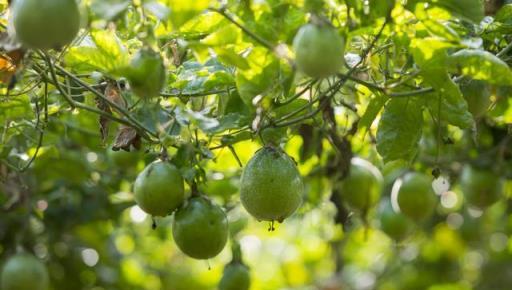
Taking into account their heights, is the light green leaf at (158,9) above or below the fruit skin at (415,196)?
above

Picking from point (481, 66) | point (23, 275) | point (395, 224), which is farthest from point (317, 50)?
point (395, 224)

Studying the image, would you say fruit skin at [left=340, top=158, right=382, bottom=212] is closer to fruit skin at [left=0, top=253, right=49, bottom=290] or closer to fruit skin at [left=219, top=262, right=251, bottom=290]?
fruit skin at [left=219, top=262, right=251, bottom=290]

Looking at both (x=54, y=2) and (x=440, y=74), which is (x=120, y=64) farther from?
(x=440, y=74)

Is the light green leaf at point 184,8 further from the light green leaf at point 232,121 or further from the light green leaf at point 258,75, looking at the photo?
the light green leaf at point 232,121

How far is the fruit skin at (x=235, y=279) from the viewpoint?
2.16m

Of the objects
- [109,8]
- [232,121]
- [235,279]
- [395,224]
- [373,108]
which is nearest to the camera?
[109,8]

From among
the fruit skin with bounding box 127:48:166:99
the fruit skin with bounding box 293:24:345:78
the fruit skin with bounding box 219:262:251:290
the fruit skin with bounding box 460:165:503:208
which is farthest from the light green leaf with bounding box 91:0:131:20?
the fruit skin with bounding box 460:165:503:208

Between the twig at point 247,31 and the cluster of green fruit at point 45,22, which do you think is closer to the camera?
the cluster of green fruit at point 45,22

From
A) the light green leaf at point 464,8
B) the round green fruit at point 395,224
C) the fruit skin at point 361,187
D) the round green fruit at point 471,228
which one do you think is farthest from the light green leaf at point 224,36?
the round green fruit at point 471,228

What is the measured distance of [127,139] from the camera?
5.76ft

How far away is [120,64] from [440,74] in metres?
0.56

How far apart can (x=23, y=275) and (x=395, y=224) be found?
114 cm

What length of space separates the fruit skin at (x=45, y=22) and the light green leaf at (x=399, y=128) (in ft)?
2.54

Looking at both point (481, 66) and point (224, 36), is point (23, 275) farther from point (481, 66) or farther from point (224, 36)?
point (481, 66)
